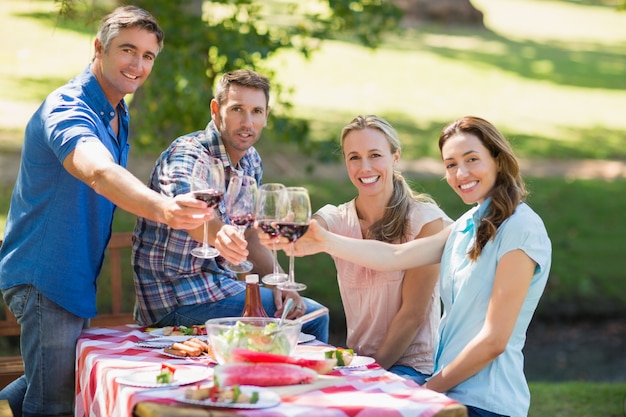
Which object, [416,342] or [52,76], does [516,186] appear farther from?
[52,76]

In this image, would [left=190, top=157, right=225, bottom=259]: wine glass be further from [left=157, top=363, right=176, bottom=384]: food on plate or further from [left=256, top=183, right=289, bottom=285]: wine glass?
[left=157, top=363, right=176, bottom=384]: food on plate

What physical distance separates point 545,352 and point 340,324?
2001 mm

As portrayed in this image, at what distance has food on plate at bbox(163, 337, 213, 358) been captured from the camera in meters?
3.65

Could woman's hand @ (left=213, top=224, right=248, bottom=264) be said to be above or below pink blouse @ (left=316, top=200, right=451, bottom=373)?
above

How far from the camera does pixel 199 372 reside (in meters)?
3.40

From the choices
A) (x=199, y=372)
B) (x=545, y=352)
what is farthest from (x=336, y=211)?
(x=545, y=352)

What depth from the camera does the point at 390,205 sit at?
4.51 m

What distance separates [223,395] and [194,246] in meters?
1.57

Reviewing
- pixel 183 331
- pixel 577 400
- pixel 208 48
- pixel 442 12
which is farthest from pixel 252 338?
pixel 442 12

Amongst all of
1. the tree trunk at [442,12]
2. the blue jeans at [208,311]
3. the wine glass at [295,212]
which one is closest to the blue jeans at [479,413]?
the wine glass at [295,212]

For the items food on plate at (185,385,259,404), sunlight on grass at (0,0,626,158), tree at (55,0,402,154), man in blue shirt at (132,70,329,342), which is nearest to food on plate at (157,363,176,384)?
food on plate at (185,385,259,404)

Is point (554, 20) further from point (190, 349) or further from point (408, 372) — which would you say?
point (190, 349)

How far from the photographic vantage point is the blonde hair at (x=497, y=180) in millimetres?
3828

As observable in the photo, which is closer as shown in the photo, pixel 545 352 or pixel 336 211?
pixel 336 211
